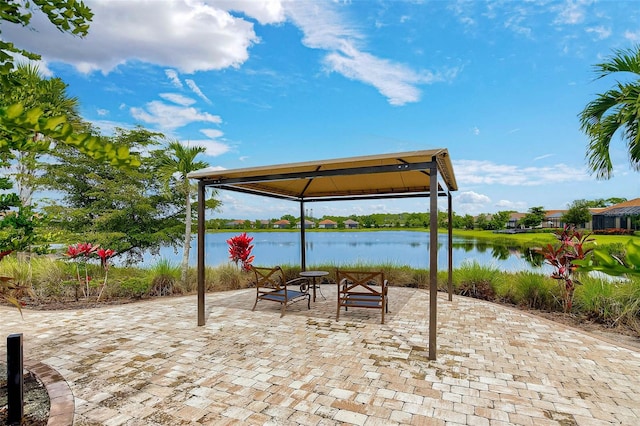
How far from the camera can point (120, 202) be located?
1202 cm

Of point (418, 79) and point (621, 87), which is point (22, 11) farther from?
point (418, 79)

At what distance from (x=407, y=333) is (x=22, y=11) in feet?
17.5

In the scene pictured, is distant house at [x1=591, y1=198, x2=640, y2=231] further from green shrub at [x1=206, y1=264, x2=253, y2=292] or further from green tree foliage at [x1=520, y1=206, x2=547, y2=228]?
green shrub at [x1=206, y1=264, x2=253, y2=292]

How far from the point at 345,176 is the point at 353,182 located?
88 cm

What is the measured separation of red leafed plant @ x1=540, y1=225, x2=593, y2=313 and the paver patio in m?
1.01

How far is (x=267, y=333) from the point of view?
16.7ft

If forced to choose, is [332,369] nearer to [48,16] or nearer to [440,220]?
[48,16]

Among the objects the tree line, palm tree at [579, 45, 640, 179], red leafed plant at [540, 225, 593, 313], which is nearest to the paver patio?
red leafed plant at [540, 225, 593, 313]

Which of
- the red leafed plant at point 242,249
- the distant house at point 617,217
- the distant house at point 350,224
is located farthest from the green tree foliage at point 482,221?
the red leafed plant at point 242,249

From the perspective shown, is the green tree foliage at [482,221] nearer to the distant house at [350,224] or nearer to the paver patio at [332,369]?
the distant house at [350,224]

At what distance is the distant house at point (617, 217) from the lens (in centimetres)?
3070

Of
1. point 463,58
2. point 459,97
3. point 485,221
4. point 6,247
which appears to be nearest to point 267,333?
point 6,247

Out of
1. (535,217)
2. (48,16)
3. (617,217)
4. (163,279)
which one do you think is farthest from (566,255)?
(535,217)

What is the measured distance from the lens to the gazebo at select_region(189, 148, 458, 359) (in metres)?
4.19
